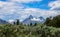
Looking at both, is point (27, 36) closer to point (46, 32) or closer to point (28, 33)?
point (28, 33)

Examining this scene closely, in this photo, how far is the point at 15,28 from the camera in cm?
983

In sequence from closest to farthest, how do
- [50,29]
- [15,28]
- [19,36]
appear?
[19,36]
[15,28]
[50,29]

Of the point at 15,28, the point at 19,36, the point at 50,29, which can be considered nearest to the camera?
the point at 19,36

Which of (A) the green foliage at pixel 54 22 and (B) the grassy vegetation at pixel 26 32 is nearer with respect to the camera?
(B) the grassy vegetation at pixel 26 32

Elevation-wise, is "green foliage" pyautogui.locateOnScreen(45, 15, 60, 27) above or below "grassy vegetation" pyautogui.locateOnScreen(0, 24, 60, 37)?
below

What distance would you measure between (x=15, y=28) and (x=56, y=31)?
6.54 ft

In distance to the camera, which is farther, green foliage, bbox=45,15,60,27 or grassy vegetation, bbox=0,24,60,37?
green foliage, bbox=45,15,60,27

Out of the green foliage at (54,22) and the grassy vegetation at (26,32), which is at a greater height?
the grassy vegetation at (26,32)

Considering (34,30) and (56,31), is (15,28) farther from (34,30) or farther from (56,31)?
(56,31)

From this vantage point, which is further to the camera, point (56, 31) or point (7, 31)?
point (56, 31)

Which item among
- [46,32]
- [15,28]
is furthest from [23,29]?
[46,32]

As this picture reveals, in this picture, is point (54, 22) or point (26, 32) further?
point (54, 22)

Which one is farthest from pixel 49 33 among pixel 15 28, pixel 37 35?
pixel 15 28

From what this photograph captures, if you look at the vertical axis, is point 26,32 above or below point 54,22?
above
